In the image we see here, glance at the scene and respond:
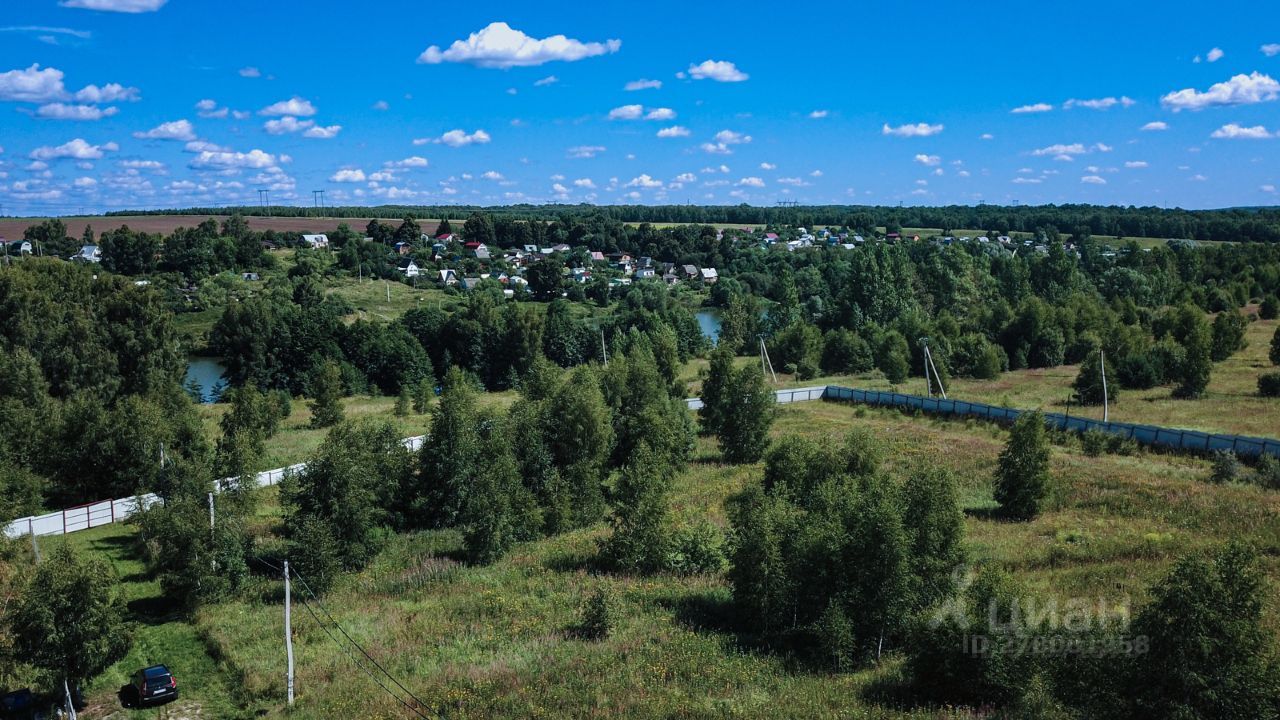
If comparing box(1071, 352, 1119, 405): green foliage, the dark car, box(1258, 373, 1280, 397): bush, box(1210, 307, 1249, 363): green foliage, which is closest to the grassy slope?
the dark car

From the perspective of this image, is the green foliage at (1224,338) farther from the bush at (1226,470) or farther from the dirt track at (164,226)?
Result: the dirt track at (164,226)

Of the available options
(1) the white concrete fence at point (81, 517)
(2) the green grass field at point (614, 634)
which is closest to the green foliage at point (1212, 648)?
(2) the green grass field at point (614, 634)

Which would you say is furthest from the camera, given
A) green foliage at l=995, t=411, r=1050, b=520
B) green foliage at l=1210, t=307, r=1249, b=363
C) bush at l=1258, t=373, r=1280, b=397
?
green foliage at l=1210, t=307, r=1249, b=363

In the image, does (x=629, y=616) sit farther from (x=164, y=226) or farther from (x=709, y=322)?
(x=164, y=226)

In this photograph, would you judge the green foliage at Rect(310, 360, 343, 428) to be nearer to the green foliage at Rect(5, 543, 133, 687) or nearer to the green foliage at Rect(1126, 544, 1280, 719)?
the green foliage at Rect(5, 543, 133, 687)

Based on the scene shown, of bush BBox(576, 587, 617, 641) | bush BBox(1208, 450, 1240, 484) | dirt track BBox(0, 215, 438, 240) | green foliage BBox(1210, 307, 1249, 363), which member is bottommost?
bush BBox(576, 587, 617, 641)
